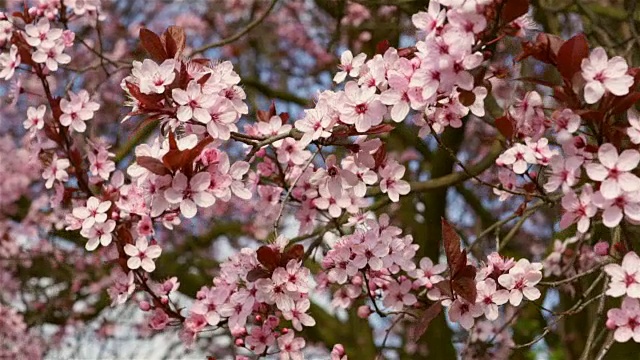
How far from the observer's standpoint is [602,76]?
1.38 metres

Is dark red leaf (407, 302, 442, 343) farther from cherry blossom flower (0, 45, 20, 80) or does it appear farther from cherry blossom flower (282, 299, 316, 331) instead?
cherry blossom flower (0, 45, 20, 80)

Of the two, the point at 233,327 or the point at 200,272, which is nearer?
the point at 233,327

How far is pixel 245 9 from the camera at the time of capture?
6.26 meters

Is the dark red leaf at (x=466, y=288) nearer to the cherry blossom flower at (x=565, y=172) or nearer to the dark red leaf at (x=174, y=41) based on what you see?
the cherry blossom flower at (x=565, y=172)

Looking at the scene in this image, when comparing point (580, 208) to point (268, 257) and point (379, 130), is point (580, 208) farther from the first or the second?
point (268, 257)

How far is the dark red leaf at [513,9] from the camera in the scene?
1464 millimetres

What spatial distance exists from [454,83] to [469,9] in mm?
146

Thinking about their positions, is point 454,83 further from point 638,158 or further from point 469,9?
point 638,158

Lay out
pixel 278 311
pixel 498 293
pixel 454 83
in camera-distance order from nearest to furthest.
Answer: pixel 454 83, pixel 498 293, pixel 278 311

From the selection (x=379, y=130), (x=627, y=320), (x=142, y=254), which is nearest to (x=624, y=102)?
(x=627, y=320)

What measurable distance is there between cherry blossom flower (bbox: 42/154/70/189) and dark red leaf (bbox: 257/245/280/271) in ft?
2.73

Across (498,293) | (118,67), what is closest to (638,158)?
(498,293)

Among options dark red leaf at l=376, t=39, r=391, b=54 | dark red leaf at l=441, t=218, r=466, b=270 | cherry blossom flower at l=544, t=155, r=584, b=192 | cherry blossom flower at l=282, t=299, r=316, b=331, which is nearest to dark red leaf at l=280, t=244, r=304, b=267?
A: cherry blossom flower at l=282, t=299, r=316, b=331

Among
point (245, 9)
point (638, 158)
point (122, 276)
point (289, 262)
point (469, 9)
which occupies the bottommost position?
point (245, 9)
